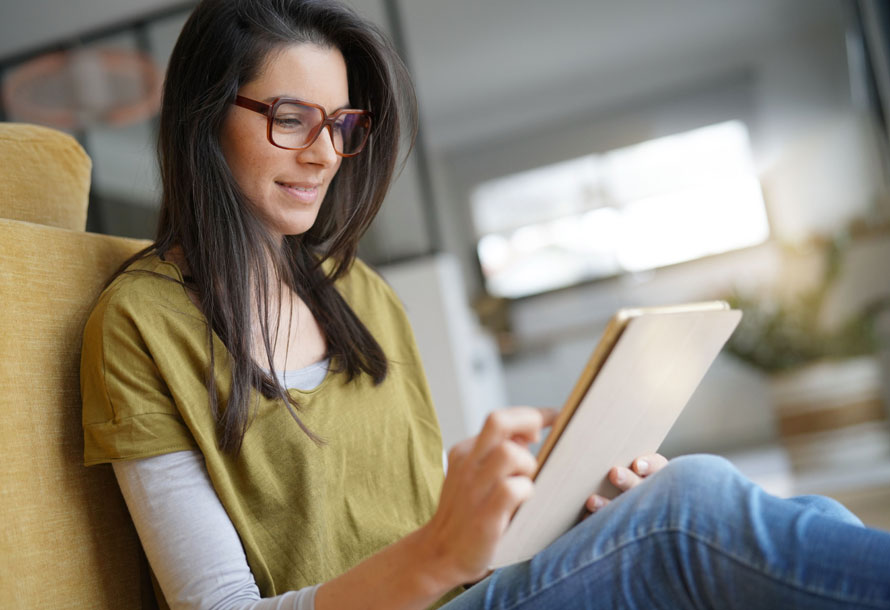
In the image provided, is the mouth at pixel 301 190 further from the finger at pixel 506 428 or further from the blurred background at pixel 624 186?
the blurred background at pixel 624 186

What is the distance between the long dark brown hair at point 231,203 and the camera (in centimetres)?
85

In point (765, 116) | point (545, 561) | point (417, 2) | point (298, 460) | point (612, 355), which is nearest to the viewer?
point (612, 355)

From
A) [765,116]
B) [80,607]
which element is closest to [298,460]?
[80,607]

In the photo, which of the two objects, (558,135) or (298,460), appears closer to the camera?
(298,460)

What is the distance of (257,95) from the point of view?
90 centimetres

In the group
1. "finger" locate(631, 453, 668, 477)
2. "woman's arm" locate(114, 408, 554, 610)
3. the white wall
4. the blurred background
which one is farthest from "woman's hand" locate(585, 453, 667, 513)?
the white wall

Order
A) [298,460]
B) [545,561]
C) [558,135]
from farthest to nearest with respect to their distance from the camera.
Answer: [558,135] < [298,460] < [545,561]

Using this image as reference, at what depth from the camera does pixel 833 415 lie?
352cm

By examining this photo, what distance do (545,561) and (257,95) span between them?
1.85ft

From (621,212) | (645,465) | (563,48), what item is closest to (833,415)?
(621,212)

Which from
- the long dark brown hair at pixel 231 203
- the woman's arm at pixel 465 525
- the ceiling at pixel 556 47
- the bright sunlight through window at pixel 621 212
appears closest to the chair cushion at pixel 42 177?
the long dark brown hair at pixel 231 203

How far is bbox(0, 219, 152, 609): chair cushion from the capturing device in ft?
2.43

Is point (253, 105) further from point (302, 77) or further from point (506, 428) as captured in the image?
point (506, 428)

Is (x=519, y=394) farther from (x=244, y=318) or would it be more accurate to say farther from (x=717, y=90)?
(x=244, y=318)
